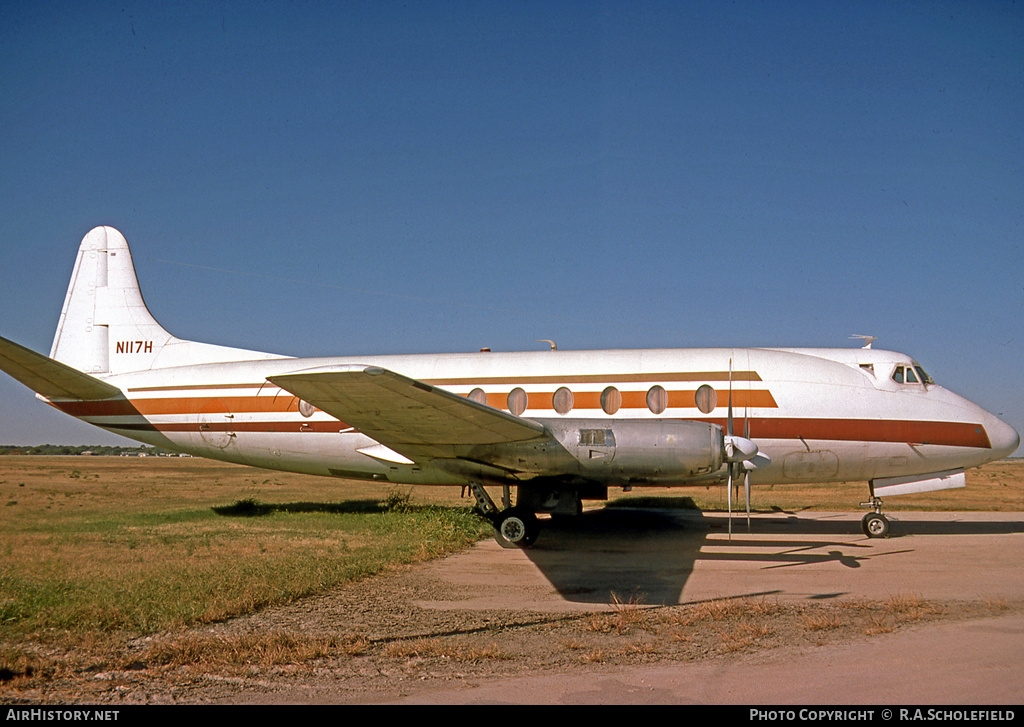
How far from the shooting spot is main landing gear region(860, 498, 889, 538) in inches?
516

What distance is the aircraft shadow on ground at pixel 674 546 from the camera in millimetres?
9312

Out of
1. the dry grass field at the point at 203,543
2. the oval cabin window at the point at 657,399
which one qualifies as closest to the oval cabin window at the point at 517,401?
the oval cabin window at the point at 657,399

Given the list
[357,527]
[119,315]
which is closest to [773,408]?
[357,527]

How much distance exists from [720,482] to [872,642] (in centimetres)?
567

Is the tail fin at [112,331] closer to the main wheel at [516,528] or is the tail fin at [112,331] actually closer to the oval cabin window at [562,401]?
the oval cabin window at [562,401]

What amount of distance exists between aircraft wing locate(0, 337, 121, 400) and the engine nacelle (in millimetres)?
10519

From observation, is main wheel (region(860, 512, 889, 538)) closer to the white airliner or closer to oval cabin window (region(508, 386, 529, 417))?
the white airliner

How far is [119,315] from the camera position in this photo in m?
16.2

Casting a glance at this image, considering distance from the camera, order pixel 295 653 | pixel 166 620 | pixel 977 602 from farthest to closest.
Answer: pixel 977 602 → pixel 166 620 → pixel 295 653

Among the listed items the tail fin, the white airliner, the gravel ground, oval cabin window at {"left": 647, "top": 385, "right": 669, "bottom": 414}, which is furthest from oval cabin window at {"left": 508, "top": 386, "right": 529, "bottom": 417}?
the tail fin

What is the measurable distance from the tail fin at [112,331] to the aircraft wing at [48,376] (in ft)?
3.15

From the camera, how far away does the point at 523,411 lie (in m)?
13.0

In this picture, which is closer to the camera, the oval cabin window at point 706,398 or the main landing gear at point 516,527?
the main landing gear at point 516,527
